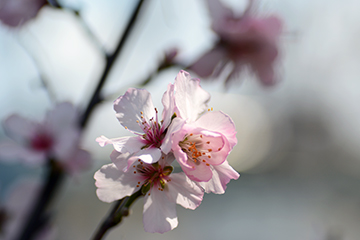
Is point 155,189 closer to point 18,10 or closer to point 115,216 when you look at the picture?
point 115,216

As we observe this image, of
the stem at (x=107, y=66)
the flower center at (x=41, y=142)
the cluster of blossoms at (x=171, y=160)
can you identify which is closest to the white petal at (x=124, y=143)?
the cluster of blossoms at (x=171, y=160)

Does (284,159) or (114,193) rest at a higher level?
(114,193)

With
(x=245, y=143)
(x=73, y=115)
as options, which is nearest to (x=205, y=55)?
(x=73, y=115)

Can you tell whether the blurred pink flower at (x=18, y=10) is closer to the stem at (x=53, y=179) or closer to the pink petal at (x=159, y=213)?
the stem at (x=53, y=179)

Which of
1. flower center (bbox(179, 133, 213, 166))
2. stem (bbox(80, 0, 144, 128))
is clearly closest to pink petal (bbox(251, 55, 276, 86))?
stem (bbox(80, 0, 144, 128))

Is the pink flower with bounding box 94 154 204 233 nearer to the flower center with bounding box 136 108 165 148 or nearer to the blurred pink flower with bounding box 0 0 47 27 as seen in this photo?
the flower center with bounding box 136 108 165 148

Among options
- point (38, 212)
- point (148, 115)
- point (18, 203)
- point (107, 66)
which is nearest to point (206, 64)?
point (107, 66)

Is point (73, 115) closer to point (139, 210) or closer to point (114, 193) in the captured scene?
point (114, 193)
